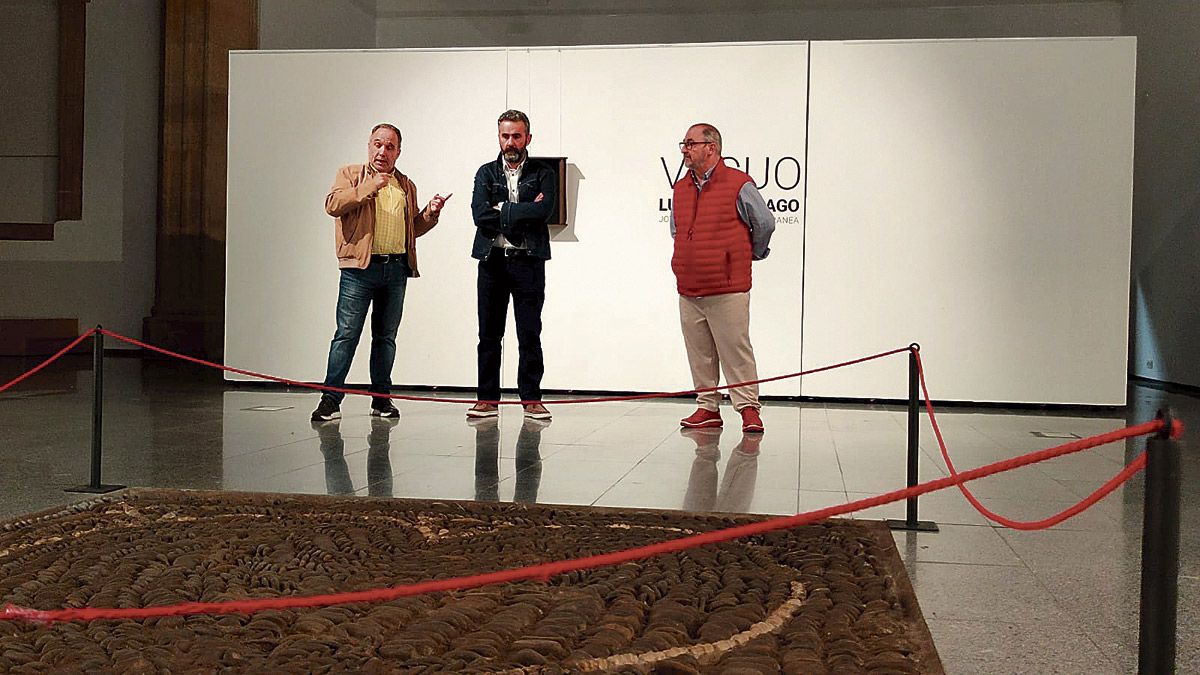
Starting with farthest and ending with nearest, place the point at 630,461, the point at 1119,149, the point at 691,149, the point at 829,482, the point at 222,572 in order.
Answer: the point at 1119,149
the point at 691,149
the point at 630,461
the point at 829,482
the point at 222,572

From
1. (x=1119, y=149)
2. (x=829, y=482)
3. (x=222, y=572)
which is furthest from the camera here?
(x=1119, y=149)

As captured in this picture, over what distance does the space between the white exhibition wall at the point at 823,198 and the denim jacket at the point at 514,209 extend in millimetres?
2493

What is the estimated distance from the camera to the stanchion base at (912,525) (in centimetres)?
420

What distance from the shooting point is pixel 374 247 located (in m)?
7.45

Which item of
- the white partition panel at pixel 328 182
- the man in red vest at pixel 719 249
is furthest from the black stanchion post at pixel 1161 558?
the white partition panel at pixel 328 182

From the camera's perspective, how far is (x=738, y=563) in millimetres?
3473

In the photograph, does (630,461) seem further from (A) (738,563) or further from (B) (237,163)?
(B) (237,163)

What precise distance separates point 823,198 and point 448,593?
730 cm

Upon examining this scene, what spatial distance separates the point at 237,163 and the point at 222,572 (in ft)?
26.5

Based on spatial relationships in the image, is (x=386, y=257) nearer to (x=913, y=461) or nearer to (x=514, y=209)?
(x=514, y=209)

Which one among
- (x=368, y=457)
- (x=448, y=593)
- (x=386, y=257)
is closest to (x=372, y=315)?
(x=386, y=257)

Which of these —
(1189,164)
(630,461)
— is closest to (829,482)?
(630,461)

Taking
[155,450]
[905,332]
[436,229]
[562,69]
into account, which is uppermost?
[562,69]

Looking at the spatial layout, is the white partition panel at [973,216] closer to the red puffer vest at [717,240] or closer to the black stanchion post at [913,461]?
the red puffer vest at [717,240]
